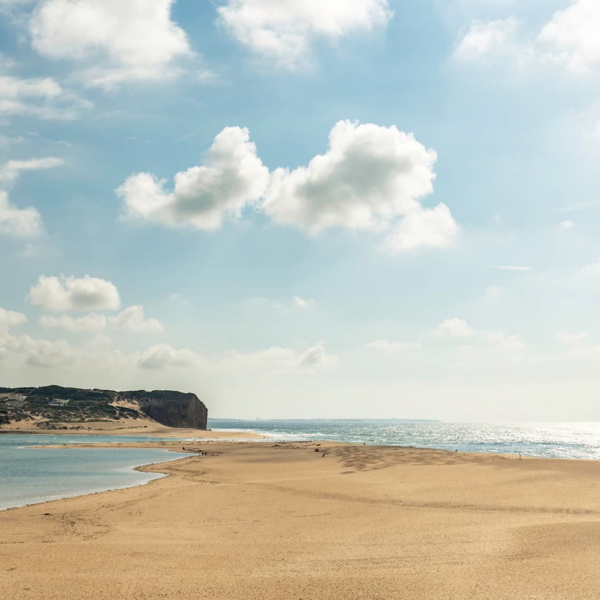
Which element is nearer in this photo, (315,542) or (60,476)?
(315,542)

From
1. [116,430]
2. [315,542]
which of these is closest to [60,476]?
[315,542]

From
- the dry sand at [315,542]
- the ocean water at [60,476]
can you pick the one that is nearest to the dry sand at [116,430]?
the ocean water at [60,476]

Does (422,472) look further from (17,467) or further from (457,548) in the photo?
(17,467)

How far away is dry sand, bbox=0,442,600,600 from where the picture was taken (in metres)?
15.7

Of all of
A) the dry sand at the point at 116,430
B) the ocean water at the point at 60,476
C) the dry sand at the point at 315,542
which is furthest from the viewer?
the dry sand at the point at 116,430

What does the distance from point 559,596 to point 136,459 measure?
62222mm

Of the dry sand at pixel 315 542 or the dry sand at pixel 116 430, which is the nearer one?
the dry sand at pixel 315 542

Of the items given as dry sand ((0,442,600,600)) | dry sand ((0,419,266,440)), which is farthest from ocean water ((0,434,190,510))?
dry sand ((0,419,266,440))

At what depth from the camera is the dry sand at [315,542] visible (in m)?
15.7

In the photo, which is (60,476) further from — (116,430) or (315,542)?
(116,430)

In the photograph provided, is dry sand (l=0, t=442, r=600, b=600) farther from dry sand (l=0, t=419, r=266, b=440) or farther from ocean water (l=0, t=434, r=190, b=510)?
dry sand (l=0, t=419, r=266, b=440)

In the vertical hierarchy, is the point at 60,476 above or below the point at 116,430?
above

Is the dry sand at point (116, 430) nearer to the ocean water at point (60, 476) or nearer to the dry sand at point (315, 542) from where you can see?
the ocean water at point (60, 476)

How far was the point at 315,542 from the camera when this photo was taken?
21.6 metres
